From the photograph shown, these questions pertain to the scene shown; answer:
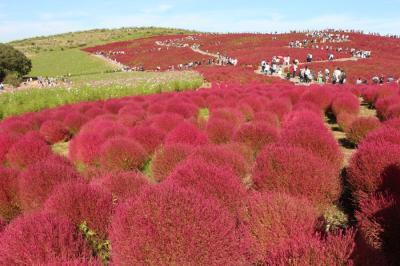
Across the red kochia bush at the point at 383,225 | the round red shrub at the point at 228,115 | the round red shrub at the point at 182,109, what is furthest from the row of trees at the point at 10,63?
the red kochia bush at the point at 383,225

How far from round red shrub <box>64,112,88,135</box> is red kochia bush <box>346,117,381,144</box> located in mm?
9202

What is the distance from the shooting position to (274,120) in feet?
38.9

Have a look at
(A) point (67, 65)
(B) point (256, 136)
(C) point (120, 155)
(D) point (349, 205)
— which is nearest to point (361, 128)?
(B) point (256, 136)

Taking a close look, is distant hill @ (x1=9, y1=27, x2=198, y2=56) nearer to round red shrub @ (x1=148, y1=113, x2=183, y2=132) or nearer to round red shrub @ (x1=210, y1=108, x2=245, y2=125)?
round red shrub @ (x1=210, y1=108, x2=245, y2=125)

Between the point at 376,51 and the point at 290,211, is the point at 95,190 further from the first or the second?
the point at 376,51

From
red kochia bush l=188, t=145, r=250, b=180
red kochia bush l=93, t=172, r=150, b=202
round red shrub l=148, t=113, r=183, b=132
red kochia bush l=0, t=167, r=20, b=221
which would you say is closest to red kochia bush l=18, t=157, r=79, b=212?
red kochia bush l=0, t=167, r=20, b=221

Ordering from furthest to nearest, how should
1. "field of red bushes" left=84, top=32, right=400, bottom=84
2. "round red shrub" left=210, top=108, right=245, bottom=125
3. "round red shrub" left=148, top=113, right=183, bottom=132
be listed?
"field of red bushes" left=84, top=32, right=400, bottom=84 < "round red shrub" left=210, top=108, right=245, bottom=125 < "round red shrub" left=148, top=113, right=183, bottom=132

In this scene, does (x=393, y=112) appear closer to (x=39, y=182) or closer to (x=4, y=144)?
(x=39, y=182)

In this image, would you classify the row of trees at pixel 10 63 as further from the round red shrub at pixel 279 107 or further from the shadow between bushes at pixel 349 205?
the shadow between bushes at pixel 349 205

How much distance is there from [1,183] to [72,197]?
2.44 meters

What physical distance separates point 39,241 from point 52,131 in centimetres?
1067

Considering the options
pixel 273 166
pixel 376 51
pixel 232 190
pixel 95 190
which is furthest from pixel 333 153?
pixel 376 51

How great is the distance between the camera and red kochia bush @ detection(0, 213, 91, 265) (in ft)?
12.7

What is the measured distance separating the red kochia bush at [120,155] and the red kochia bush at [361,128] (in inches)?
215
